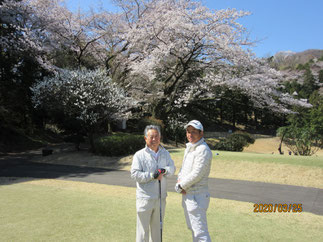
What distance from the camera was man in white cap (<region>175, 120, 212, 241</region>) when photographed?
2939mm

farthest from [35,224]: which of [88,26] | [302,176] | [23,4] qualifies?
[88,26]

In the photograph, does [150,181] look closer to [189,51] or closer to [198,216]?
[198,216]

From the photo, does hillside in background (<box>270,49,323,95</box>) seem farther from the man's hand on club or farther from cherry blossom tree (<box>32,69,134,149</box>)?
the man's hand on club

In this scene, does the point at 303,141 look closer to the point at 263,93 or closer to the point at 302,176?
the point at 263,93

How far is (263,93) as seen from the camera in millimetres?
17797

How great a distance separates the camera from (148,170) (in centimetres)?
313

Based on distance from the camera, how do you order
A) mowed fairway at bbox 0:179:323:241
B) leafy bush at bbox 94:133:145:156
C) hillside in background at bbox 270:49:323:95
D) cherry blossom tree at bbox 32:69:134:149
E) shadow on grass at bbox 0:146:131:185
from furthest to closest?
hillside in background at bbox 270:49:323:95 → leafy bush at bbox 94:133:145:156 → cherry blossom tree at bbox 32:69:134:149 → shadow on grass at bbox 0:146:131:185 → mowed fairway at bbox 0:179:323:241

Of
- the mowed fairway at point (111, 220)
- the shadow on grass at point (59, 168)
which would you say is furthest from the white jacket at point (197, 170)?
the shadow on grass at point (59, 168)

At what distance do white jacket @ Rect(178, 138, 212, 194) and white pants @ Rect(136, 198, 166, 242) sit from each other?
0.41 m

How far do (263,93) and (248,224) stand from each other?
14.7 m

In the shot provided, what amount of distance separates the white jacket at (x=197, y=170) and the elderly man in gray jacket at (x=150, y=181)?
0.70ft

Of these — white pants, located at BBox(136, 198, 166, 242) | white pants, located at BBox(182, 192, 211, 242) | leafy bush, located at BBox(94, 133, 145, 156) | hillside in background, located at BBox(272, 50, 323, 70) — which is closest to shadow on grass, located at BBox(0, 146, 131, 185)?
leafy bush, located at BBox(94, 133, 145, 156)
